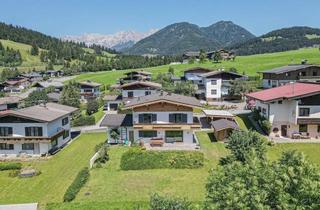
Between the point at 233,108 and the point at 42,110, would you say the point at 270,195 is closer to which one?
the point at 42,110

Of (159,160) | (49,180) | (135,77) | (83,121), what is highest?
(135,77)

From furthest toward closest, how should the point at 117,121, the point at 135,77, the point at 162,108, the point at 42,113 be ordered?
the point at 135,77 → the point at 117,121 → the point at 42,113 → the point at 162,108

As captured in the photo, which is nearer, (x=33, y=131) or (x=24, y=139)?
(x=24, y=139)

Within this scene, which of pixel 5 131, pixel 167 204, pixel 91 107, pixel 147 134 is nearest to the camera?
pixel 167 204

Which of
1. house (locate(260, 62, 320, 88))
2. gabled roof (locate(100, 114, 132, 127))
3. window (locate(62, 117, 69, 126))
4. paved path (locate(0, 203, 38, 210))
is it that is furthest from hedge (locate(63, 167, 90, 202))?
house (locate(260, 62, 320, 88))

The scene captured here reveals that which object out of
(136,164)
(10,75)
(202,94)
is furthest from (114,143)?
(10,75)

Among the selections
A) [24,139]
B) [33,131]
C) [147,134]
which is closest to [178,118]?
[147,134]

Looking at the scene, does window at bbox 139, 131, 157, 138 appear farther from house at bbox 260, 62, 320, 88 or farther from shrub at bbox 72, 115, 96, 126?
house at bbox 260, 62, 320, 88

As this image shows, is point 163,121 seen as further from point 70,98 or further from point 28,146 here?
point 70,98
